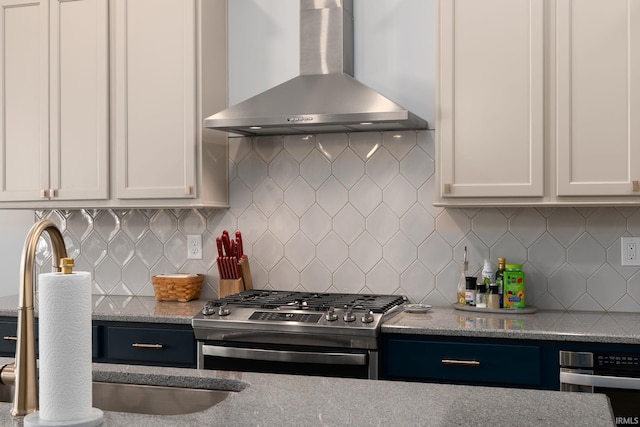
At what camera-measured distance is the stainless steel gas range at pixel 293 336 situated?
2.95 meters

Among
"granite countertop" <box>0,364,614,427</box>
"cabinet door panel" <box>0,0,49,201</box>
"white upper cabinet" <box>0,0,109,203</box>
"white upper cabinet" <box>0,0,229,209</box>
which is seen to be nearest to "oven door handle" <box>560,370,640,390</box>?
"granite countertop" <box>0,364,614,427</box>

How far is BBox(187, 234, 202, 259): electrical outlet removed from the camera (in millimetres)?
3955

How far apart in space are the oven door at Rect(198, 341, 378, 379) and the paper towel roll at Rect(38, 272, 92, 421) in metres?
1.69

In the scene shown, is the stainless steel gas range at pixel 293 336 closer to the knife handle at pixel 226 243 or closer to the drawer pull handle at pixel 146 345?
the drawer pull handle at pixel 146 345

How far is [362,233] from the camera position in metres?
3.70

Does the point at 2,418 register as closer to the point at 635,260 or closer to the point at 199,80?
the point at 199,80


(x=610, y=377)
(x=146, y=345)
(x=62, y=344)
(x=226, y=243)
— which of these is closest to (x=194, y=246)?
(x=226, y=243)

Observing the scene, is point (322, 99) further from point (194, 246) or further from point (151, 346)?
point (151, 346)

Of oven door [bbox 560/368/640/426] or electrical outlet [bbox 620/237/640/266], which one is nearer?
oven door [bbox 560/368/640/426]

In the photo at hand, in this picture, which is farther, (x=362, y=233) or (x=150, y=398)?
(x=362, y=233)

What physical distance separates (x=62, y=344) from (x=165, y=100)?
7.99 ft

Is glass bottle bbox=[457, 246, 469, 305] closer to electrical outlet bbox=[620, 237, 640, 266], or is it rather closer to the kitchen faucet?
electrical outlet bbox=[620, 237, 640, 266]

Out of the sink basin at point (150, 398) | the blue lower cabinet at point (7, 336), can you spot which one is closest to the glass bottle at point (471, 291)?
the sink basin at point (150, 398)

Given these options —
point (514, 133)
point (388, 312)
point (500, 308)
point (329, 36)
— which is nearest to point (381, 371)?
point (388, 312)
